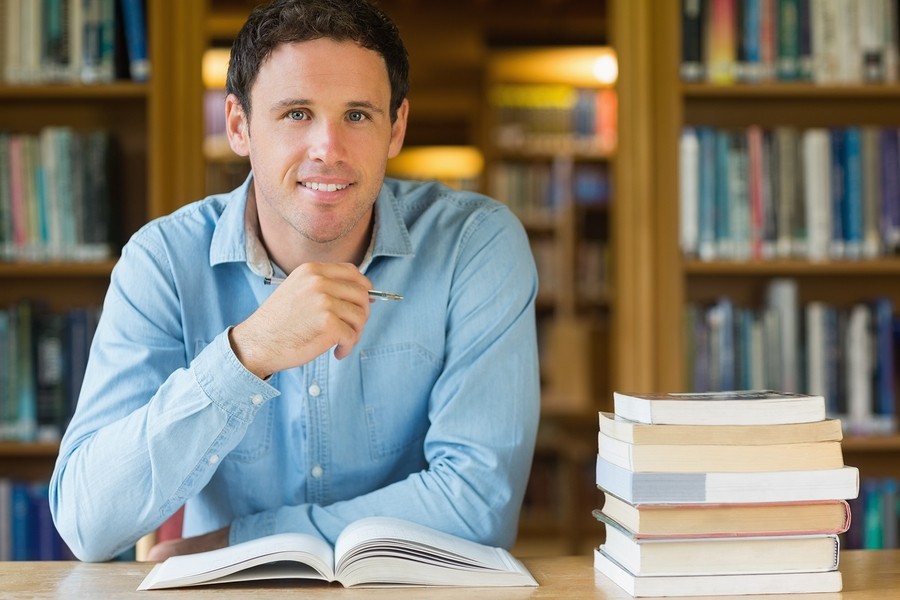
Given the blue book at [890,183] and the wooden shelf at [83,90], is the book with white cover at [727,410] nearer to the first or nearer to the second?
the blue book at [890,183]

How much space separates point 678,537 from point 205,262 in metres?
0.76

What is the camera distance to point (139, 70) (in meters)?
2.62

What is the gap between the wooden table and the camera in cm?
100

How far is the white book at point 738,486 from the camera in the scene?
992 millimetres

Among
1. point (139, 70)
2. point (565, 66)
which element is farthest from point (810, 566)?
point (565, 66)

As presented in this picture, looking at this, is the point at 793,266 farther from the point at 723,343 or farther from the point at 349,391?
the point at 349,391

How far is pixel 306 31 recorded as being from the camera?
1357mm

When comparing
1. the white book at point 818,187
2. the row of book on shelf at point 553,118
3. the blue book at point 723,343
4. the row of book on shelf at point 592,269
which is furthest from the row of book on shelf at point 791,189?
the row of book on shelf at point 553,118

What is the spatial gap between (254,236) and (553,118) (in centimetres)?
401

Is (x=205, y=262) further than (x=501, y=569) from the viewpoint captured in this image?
Yes

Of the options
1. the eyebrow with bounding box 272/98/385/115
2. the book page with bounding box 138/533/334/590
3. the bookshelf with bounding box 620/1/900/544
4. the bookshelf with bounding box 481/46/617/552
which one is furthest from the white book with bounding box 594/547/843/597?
the bookshelf with bounding box 481/46/617/552

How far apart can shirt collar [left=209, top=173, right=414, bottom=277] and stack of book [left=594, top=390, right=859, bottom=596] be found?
0.54 metres

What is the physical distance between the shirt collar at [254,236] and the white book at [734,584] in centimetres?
62

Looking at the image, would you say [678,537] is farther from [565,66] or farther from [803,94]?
[565,66]
